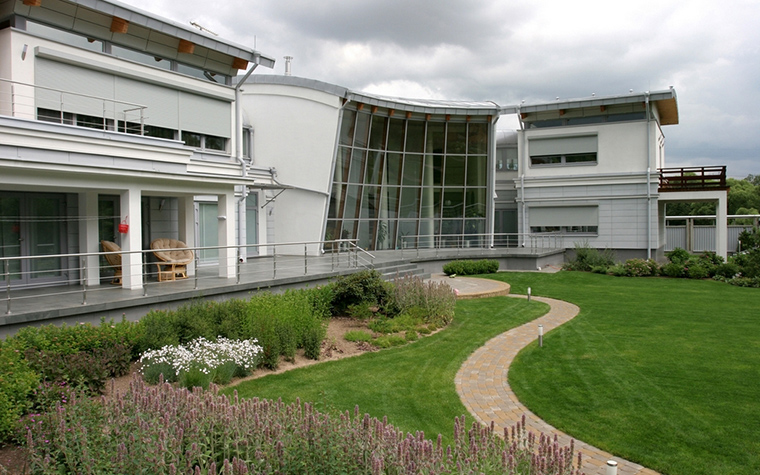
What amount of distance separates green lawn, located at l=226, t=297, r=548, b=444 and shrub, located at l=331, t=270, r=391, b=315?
2.01m

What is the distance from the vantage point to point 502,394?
795cm

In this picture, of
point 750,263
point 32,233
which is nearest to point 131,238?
point 32,233

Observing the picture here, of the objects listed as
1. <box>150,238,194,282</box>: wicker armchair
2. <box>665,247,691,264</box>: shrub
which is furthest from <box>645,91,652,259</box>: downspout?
<box>150,238,194,282</box>: wicker armchair

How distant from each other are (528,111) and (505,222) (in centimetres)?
684

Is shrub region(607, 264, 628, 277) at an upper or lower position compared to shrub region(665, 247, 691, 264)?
lower

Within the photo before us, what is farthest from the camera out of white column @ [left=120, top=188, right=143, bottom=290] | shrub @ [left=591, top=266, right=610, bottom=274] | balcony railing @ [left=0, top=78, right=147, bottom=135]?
shrub @ [left=591, top=266, right=610, bottom=274]

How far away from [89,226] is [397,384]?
30.8ft

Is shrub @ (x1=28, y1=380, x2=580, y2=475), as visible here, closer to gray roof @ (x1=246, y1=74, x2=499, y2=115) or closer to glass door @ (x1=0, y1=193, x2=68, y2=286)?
glass door @ (x1=0, y1=193, x2=68, y2=286)

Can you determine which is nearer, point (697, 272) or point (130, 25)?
point (130, 25)

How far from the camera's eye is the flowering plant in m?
7.56

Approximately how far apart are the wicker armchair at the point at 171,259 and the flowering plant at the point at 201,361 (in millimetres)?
4960

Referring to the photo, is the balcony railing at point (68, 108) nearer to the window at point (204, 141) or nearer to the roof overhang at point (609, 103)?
the window at point (204, 141)

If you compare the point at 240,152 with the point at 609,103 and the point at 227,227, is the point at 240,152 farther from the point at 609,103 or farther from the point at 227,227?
the point at 609,103

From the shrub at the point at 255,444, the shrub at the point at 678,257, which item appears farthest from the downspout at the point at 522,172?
the shrub at the point at 255,444
